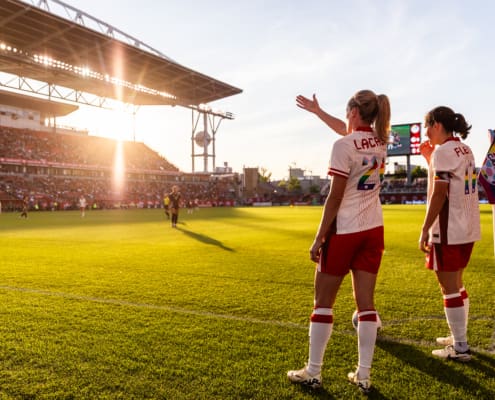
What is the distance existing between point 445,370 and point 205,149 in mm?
68428

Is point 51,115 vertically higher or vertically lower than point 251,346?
higher

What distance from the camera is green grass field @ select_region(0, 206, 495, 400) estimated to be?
9.76ft

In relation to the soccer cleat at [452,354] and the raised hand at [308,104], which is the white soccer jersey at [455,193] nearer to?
Answer: the soccer cleat at [452,354]

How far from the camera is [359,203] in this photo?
294 cm

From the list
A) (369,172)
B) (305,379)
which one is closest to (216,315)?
(305,379)

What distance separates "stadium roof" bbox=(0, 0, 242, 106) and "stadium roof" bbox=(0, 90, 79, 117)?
12351 millimetres

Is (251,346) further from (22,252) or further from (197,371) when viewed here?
(22,252)

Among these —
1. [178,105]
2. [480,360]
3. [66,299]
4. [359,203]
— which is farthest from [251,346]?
[178,105]

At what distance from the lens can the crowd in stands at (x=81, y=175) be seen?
4528cm

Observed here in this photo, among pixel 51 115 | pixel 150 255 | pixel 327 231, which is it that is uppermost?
pixel 51 115

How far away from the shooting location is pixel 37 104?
60.0 metres

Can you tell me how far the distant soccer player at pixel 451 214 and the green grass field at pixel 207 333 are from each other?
0.49 meters

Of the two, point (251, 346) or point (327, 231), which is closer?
point (327, 231)

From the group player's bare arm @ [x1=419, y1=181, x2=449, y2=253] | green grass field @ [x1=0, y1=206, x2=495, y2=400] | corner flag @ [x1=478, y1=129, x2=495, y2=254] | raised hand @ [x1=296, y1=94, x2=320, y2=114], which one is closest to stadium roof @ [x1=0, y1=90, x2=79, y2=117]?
green grass field @ [x1=0, y1=206, x2=495, y2=400]
